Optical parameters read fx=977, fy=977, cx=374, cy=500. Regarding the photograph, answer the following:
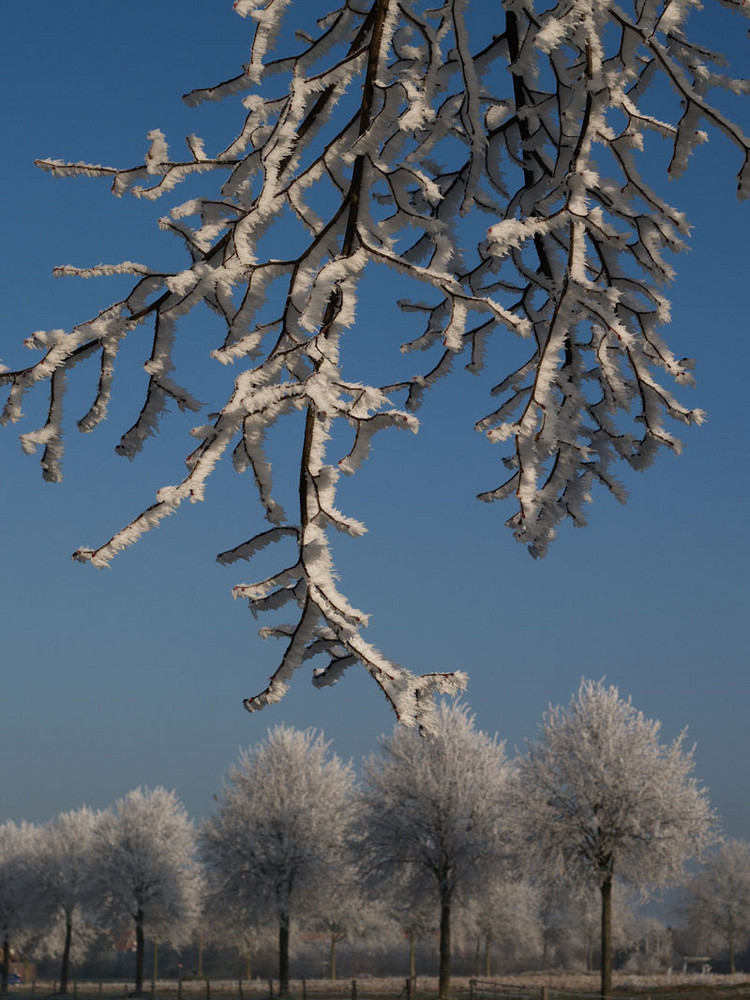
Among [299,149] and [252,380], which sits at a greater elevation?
[299,149]

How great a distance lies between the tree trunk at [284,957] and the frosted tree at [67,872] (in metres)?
12.9

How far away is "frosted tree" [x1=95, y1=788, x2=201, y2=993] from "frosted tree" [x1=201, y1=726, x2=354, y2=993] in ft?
20.8

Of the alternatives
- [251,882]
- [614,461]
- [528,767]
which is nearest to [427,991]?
[251,882]

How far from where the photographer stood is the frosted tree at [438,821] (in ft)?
99.0

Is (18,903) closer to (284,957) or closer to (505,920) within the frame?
(284,957)

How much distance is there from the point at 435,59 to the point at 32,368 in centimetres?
127

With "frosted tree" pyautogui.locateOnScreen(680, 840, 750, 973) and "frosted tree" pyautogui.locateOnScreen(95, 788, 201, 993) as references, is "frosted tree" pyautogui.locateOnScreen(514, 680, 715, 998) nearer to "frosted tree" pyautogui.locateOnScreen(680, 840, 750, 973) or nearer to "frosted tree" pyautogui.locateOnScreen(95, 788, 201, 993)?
"frosted tree" pyautogui.locateOnScreen(95, 788, 201, 993)

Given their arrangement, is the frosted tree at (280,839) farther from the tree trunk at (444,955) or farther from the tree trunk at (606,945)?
the tree trunk at (606,945)

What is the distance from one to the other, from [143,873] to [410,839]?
16.4 metres

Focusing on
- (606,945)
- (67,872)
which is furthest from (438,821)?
(67,872)

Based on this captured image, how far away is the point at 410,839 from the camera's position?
30.5 metres

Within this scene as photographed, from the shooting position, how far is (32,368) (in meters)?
2.41

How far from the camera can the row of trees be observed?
90.0ft

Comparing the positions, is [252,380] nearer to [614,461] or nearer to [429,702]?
[429,702]
